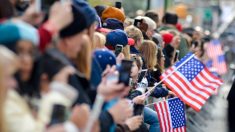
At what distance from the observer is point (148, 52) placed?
38.6 ft

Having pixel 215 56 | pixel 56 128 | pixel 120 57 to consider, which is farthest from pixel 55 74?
pixel 215 56

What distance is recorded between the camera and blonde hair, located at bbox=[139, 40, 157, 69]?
38.6 ft

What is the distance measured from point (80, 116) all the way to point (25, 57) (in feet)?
2.15

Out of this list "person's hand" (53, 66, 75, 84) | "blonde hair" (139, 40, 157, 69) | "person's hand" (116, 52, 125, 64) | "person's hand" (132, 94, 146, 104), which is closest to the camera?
"person's hand" (53, 66, 75, 84)

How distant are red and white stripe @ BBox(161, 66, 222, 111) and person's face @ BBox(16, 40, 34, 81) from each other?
Result: 231 inches

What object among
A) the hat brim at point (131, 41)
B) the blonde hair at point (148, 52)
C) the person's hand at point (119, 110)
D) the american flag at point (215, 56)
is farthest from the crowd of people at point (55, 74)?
the american flag at point (215, 56)

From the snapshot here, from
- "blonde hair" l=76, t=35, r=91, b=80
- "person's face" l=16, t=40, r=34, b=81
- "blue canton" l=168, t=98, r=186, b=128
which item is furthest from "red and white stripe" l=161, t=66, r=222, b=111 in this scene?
"person's face" l=16, t=40, r=34, b=81

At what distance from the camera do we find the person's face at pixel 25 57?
211 inches

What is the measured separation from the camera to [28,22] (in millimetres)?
6309

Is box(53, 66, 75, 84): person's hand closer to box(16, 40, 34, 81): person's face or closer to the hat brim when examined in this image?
box(16, 40, 34, 81): person's face

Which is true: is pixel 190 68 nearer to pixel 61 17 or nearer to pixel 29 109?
pixel 61 17

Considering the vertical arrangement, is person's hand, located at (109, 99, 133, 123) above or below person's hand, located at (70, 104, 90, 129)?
below

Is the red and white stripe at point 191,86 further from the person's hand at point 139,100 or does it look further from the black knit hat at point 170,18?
the black knit hat at point 170,18

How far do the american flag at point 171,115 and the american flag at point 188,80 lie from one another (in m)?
0.18
